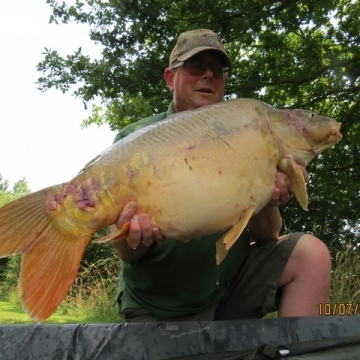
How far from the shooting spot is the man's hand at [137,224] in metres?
1.12

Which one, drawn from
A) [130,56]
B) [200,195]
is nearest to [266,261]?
[200,195]

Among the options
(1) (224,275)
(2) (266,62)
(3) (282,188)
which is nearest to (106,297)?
(2) (266,62)

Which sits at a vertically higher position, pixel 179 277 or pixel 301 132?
pixel 301 132

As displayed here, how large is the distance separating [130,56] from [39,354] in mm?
3599

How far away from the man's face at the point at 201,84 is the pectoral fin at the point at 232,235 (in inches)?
25.6

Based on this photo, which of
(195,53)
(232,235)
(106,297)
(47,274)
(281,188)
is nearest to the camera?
(47,274)

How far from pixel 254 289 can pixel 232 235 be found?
519mm

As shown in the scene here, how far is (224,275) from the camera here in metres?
1.63

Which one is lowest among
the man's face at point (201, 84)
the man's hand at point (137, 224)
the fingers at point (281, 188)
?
the man's hand at point (137, 224)

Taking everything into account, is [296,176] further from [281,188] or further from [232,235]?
[232,235]

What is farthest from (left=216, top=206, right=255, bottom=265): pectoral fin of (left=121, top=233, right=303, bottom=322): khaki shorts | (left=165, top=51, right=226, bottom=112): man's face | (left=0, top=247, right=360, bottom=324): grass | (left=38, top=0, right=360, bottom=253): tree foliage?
(left=38, top=0, right=360, bottom=253): tree foliage

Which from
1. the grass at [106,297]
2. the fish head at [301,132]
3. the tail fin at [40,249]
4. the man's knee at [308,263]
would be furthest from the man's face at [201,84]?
the grass at [106,297]

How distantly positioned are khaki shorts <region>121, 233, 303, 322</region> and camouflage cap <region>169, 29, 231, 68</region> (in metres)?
0.63

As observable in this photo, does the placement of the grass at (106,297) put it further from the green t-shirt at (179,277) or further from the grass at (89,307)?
the green t-shirt at (179,277)
